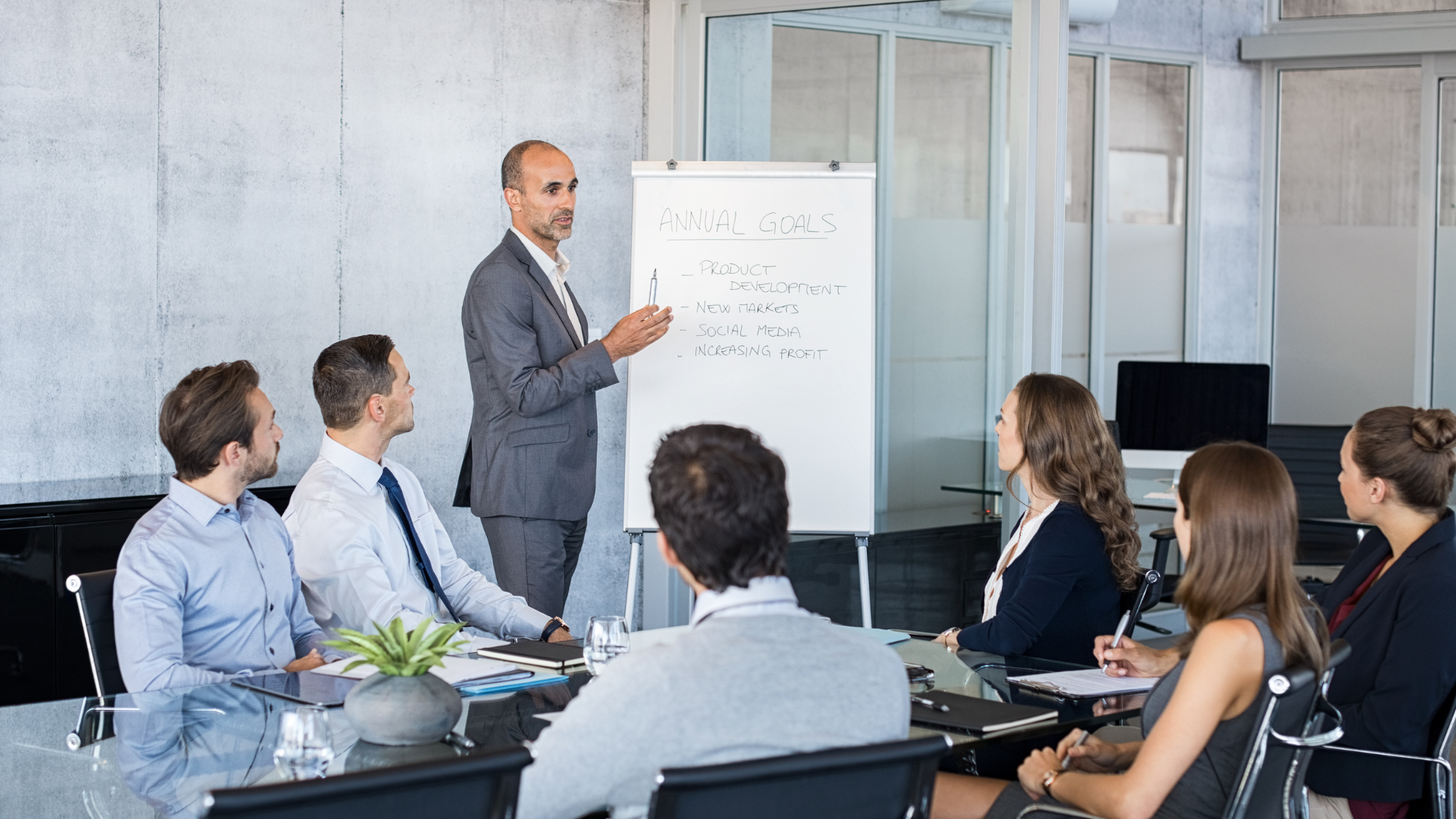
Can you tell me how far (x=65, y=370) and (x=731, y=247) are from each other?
2233mm

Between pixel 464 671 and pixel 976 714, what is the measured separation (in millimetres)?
884

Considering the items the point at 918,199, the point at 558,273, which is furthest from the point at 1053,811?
the point at 918,199

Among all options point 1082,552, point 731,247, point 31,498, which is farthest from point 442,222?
point 1082,552

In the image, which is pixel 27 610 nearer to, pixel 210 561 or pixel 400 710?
pixel 210 561

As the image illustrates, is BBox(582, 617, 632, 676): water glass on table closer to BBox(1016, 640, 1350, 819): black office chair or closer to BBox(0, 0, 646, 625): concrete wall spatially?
BBox(1016, 640, 1350, 819): black office chair

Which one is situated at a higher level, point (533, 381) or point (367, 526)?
point (533, 381)

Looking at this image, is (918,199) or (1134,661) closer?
(1134,661)

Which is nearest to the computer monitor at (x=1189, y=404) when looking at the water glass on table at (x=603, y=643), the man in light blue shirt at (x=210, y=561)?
the water glass on table at (x=603, y=643)

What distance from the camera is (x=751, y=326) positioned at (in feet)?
14.9

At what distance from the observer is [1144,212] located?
7.29m

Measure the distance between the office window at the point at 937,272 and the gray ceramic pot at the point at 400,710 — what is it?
3.21 m

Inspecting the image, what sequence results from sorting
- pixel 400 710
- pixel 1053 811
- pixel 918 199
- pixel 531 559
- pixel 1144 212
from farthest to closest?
pixel 1144 212 → pixel 918 199 → pixel 531 559 → pixel 1053 811 → pixel 400 710

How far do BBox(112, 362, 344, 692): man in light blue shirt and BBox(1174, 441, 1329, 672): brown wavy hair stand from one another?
166 cm

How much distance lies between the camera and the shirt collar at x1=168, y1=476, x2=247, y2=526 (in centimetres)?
258
